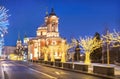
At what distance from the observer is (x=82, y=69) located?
45.7 meters

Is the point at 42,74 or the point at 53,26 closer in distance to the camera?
the point at 42,74

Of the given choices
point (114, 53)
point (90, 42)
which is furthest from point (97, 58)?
point (90, 42)

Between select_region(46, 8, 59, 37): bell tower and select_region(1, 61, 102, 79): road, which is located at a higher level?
select_region(46, 8, 59, 37): bell tower

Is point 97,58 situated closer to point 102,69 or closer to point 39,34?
point 102,69

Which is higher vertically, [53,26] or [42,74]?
[53,26]

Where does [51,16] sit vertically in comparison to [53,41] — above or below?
above

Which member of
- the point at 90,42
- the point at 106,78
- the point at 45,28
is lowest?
the point at 106,78

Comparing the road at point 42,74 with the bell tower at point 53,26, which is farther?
the bell tower at point 53,26

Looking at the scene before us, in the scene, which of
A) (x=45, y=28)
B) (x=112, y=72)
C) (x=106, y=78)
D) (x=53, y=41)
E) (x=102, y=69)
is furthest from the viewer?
(x=45, y=28)

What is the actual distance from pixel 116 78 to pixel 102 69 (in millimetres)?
6886

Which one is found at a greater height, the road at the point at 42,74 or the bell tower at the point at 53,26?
the bell tower at the point at 53,26

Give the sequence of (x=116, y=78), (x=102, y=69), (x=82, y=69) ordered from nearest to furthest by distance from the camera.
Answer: (x=116, y=78)
(x=102, y=69)
(x=82, y=69)

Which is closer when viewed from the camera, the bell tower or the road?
the road

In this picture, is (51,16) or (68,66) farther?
(51,16)
